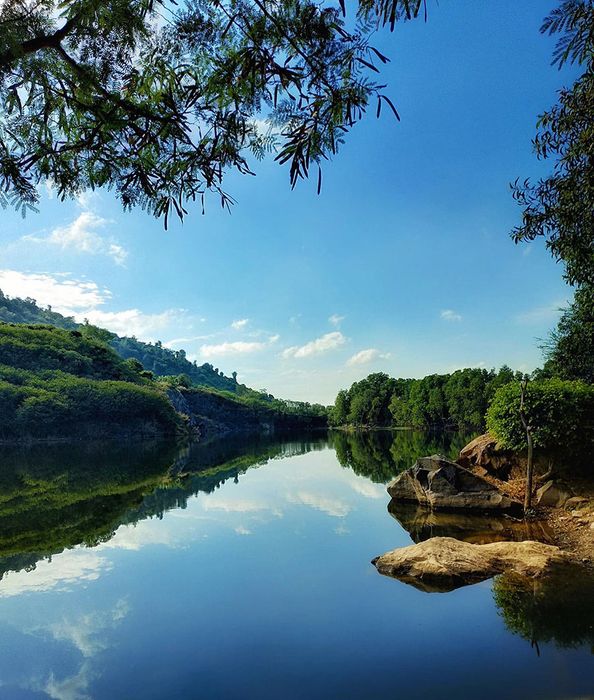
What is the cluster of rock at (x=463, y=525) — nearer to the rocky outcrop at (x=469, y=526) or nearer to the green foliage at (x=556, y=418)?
the rocky outcrop at (x=469, y=526)

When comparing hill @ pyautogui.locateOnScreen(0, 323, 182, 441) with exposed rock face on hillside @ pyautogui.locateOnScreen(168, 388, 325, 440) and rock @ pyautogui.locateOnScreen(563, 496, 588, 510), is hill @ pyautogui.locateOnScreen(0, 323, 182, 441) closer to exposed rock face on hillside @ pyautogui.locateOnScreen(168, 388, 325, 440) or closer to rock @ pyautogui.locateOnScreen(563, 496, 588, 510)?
exposed rock face on hillside @ pyautogui.locateOnScreen(168, 388, 325, 440)

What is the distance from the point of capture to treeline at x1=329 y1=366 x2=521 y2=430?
305 feet

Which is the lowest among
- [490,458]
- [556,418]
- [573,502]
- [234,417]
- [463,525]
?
[463,525]

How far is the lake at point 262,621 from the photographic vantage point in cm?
534

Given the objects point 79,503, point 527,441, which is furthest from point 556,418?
point 79,503

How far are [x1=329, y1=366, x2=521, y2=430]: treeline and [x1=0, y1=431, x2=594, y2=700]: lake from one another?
57598mm

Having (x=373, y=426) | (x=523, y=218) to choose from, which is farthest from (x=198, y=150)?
(x=373, y=426)

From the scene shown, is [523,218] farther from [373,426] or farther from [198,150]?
[373,426]

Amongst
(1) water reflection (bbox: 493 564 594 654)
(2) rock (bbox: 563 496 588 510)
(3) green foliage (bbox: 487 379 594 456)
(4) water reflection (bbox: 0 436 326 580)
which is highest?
(3) green foliage (bbox: 487 379 594 456)

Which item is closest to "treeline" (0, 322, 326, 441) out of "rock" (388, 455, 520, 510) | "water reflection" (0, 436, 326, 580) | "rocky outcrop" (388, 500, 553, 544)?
"water reflection" (0, 436, 326, 580)

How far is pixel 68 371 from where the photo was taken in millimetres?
103062

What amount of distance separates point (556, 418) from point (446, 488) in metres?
4.62

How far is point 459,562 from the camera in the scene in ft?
28.6

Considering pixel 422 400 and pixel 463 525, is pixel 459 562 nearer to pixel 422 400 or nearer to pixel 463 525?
pixel 463 525
